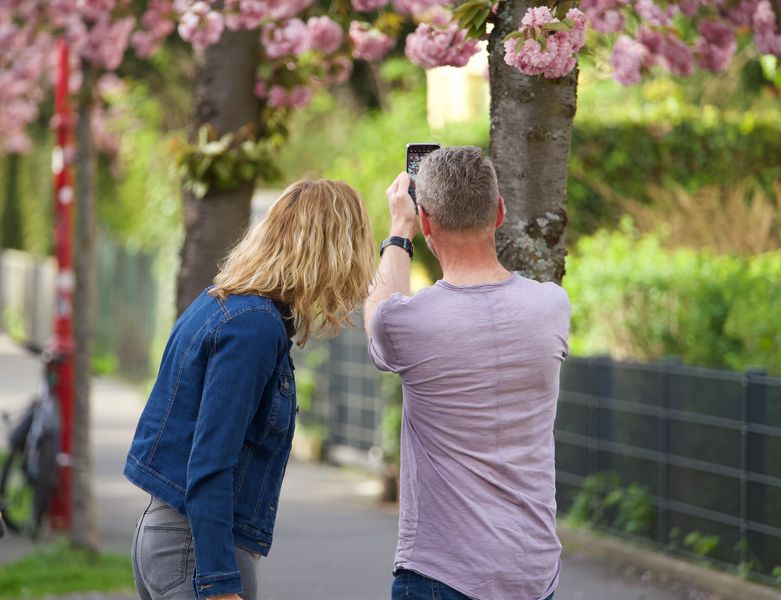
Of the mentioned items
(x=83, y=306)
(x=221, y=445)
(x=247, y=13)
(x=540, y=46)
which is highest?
(x=247, y=13)

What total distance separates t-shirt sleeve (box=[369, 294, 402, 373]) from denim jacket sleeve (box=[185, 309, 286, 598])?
10.3 inches

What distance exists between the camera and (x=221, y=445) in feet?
9.39

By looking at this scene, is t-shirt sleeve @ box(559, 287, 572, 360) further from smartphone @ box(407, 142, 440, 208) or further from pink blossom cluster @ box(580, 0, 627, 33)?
pink blossom cluster @ box(580, 0, 627, 33)

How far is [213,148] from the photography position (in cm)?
616

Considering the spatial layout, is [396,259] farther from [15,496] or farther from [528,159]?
[15,496]

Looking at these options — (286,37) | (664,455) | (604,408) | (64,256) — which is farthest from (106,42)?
(664,455)

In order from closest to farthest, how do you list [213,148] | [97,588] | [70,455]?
[213,148] < [97,588] < [70,455]

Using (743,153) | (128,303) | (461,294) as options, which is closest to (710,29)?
(461,294)

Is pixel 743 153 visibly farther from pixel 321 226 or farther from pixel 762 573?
pixel 321 226

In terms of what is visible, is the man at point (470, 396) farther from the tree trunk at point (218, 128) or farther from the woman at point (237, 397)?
the tree trunk at point (218, 128)

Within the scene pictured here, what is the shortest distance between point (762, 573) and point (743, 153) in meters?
6.63

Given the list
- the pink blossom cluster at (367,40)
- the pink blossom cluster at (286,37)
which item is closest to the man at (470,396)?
the pink blossom cluster at (367,40)

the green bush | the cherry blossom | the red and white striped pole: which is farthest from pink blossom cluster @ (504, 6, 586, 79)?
the red and white striped pole

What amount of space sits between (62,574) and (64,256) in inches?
86.0
